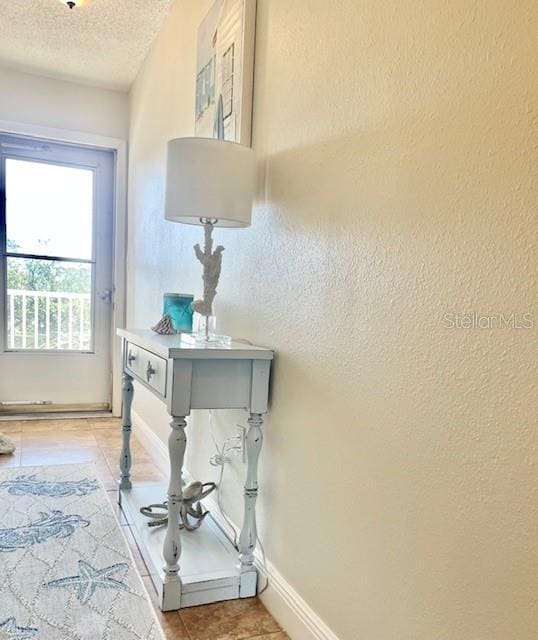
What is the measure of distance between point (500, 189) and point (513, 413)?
348 millimetres

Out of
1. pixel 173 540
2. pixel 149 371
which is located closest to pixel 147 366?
pixel 149 371

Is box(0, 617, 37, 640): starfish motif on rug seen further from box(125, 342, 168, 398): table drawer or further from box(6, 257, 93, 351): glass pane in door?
box(6, 257, 93, 351): glass pane in door

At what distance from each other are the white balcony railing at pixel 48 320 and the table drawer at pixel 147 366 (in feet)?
6.16

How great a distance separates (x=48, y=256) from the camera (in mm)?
3645

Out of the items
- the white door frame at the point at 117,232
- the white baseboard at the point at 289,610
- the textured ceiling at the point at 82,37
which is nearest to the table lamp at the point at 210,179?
the white baseboard at the point at 289,610

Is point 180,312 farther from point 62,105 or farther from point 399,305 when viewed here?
point 62,105

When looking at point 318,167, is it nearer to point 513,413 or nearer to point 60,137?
point 513,413

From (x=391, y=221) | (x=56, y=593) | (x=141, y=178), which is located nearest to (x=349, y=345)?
(x=391, y=221)

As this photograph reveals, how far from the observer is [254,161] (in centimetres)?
153

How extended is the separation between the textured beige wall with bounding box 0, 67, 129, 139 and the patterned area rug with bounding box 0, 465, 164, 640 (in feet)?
8.16

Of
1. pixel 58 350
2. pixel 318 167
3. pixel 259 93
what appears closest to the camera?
pixel 318 167

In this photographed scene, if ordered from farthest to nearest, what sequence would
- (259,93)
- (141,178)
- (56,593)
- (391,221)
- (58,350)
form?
(58,350), (141,178), (259,93), (56,593), (391,221)

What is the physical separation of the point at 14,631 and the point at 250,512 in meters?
0.69

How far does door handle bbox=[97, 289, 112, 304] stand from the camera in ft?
12.6
